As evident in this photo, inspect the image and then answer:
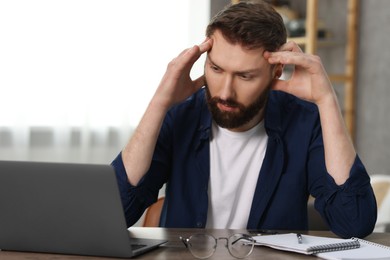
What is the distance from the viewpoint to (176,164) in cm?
189

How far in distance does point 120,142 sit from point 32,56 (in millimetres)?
711

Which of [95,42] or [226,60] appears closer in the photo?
[226,60]

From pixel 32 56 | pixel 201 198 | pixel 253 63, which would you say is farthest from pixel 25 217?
pixel 32 56

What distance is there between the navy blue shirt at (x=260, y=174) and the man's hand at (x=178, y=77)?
0.10 meters

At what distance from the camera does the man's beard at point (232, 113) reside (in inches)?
69.5

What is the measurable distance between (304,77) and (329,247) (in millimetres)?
639

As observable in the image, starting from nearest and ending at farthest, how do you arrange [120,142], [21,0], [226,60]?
[226,60]
[21,0]
[120,142]

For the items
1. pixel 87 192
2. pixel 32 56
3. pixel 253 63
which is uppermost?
pixel 253 63

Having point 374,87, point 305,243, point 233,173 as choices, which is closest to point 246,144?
point 233,173

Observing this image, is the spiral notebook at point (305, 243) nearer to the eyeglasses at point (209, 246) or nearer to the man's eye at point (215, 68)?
the eyeglasses at point (209, 246)

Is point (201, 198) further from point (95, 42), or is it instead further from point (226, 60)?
point (95, 42)

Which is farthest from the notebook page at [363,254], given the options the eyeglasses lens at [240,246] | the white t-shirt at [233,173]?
the white t-shirt at [233,173]

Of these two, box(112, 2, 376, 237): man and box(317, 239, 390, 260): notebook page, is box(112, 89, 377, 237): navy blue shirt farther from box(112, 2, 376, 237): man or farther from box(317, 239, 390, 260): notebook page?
box(317, 239, 390, 260): notebook page

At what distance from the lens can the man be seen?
175cm
